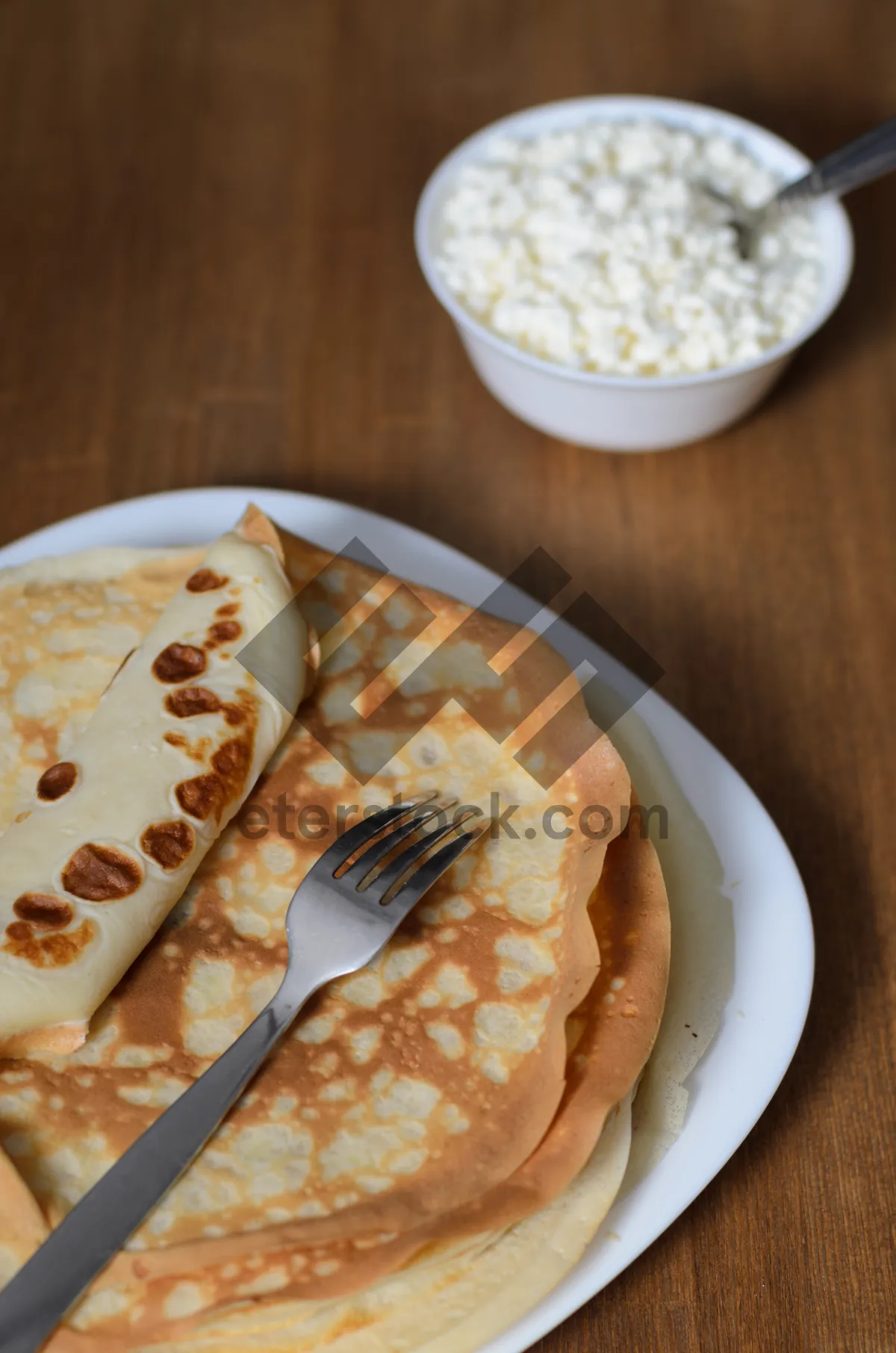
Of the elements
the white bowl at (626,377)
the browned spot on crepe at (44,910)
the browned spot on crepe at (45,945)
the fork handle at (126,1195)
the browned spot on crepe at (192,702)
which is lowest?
the fork handle at (126,1195)

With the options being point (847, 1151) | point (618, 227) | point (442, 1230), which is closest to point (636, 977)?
point (442, 1230)

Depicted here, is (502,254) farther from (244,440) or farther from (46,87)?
(46,87)

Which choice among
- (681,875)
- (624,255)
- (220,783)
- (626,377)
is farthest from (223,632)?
(624,255)

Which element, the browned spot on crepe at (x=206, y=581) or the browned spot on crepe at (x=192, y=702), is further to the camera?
the browned spot on crepe at (x=206, y=581)

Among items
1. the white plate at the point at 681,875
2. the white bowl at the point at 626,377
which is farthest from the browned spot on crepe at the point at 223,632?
the white bowl at the point at 626,377

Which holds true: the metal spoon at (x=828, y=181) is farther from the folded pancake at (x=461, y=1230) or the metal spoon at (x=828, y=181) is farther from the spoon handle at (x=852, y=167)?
the folded pancake at (x=461, y=1230)

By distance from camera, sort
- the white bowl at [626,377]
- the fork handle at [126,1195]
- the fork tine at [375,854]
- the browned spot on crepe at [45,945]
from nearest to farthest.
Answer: the fork handle at [126,1195] < the browned spot on crepe at [45,945] < the fork tine at [375,854] < the white bowl at [626,377]

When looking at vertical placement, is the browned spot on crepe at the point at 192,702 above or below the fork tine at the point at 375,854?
above
